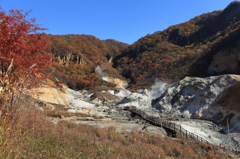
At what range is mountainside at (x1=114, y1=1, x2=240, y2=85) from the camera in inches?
1998

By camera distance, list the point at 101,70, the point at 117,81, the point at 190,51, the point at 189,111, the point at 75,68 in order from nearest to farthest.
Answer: the point at 189,111, the point at 190,51, the point at 117,81, the point at 75,68, the point at 101,70

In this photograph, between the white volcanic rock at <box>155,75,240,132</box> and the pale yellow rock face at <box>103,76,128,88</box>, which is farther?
the pale yellow rock face at <box>103,76,128,88</box>

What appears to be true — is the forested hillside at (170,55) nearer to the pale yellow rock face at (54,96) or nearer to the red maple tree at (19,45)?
the pale yellow rock face at (54,96)

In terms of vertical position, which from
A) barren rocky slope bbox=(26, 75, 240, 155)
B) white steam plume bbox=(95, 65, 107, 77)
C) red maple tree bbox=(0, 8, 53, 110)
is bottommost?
barren rocky slope bbox=(26, 75, 240, 155)

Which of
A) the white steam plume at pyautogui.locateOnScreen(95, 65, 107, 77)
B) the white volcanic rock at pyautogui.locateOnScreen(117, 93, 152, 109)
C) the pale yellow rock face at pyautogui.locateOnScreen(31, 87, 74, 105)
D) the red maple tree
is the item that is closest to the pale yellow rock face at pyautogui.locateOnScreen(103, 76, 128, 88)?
the white steam plume at pyautogui.locateOnScreen(95, 65, 107, 77)

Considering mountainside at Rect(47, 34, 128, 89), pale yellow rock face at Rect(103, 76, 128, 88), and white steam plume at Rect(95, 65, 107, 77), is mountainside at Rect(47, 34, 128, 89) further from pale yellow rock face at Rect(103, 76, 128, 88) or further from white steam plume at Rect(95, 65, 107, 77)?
pale yellow rock face at Rect(103, 76, 128, 88)

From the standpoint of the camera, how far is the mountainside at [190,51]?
50.8 meters

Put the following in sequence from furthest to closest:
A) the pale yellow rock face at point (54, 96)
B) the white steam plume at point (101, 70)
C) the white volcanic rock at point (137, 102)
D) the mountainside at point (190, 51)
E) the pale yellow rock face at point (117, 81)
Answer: the white steam plume at point (101, 70) < the pale yellow rock face at point (117, 81) < the mountainside at point (190, 51) < the white volcanic rock at point (137, 102) < the pale yellow rock face at point (54, 96)

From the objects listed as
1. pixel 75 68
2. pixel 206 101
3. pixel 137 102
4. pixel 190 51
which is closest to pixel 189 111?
pixel 206 101

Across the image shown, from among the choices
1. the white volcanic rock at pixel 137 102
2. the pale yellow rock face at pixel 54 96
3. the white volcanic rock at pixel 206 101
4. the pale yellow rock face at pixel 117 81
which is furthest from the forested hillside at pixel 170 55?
the pale yellow rock face at pixel 54 96

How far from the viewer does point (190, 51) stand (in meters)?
71.7

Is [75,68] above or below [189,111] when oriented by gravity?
above

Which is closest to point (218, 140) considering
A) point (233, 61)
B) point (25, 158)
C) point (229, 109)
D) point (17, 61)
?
point (229, 109)

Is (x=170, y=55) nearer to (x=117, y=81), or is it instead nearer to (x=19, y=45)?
(x=117, y=81)
